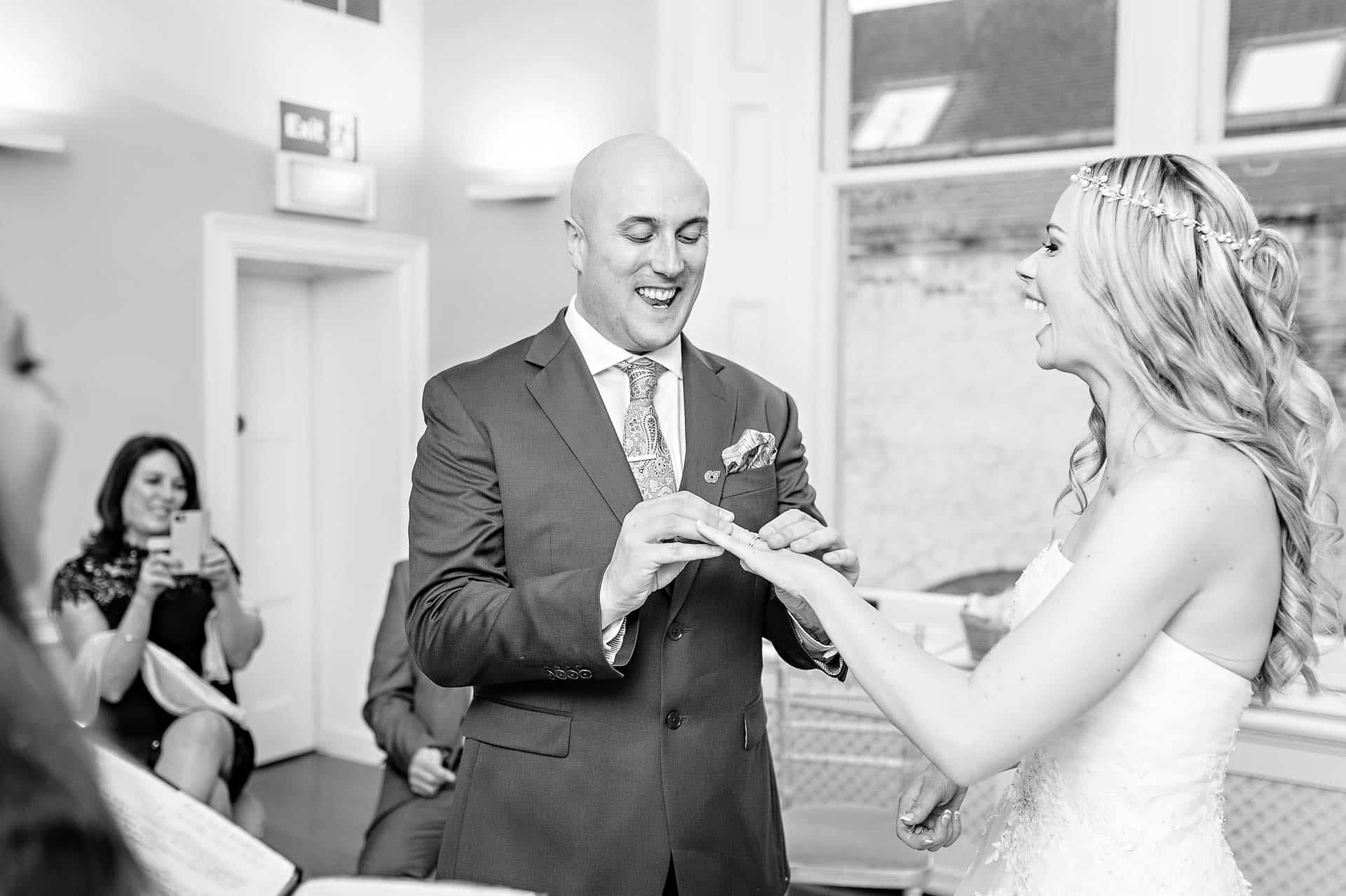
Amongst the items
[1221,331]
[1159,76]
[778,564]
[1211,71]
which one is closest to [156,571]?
[778,564]

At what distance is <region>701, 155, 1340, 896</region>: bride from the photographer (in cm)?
139

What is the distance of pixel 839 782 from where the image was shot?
4305 millimetres

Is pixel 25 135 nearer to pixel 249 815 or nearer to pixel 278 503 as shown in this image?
pixel 278 503

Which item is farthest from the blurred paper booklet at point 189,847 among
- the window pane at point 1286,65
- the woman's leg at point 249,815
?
the window pane at point 1286,65

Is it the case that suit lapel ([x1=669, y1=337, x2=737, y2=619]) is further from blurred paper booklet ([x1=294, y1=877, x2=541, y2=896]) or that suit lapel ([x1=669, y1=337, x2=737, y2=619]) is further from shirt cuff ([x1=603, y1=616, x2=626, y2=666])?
blurred paper booklet ([x1=294, y1=877, x2=541, y2=896])

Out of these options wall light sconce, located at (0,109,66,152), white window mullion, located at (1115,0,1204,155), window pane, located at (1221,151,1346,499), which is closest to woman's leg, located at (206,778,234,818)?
wall light sconce, located at (0,109,66,152)

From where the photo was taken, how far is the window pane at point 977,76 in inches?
161

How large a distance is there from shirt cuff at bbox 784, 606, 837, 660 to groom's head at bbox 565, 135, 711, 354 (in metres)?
0.53

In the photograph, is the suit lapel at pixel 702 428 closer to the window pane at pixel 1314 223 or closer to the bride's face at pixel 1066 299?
the bride's face at pixel 1066 299

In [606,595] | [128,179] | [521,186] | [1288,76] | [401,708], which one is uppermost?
[1288,76]

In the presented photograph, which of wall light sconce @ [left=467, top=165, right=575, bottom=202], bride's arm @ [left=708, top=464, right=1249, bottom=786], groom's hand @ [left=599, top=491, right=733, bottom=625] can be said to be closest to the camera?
bride's arm @ [left=708, top=464, right=1249, bottom=786]

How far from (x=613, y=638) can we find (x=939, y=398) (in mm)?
3113

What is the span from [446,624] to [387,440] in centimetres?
371

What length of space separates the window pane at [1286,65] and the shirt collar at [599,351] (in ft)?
8.85
